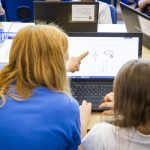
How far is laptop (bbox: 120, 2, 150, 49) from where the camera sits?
1981 mm

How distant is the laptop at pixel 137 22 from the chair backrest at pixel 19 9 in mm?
1507

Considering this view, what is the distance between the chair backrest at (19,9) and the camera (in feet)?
11.6

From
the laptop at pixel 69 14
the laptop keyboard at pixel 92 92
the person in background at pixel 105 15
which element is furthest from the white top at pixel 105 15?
the laptop keyboard at pixel 92 92

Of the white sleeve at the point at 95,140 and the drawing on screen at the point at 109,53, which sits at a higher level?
the drawing on screen at the point at 109,53

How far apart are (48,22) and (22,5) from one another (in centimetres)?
161

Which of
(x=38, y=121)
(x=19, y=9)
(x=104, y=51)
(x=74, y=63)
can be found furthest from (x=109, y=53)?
(x=19, y=9)

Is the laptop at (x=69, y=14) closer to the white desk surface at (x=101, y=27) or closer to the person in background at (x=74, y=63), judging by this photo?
the white desk surface at (x=101, y=27)

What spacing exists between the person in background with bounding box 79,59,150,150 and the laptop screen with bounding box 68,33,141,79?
50cm

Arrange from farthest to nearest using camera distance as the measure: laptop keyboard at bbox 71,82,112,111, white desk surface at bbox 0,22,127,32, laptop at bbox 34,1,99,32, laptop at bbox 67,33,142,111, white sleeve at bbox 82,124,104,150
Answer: white desk surface at bbox 0,22,127,32 → laptop at bbox 34,1,99,32 → laptop at bbox 67,33,142,111 → laptop keyboard at bbox 71,82,112,111 → white sleeve at bbox 82,124,104,150

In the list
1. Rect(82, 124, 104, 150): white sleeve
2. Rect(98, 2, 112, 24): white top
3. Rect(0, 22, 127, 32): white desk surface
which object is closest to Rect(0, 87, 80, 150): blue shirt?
Rect(82, 124, 104, 150): white sleeve

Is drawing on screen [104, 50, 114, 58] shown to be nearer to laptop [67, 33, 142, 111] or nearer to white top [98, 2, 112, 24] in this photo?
laptop [67, 33, 142, 111]

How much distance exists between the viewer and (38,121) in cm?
111

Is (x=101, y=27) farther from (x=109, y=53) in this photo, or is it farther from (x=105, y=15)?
(x=109, y=53)

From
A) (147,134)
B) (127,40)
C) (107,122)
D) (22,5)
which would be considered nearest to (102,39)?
(127,40)
